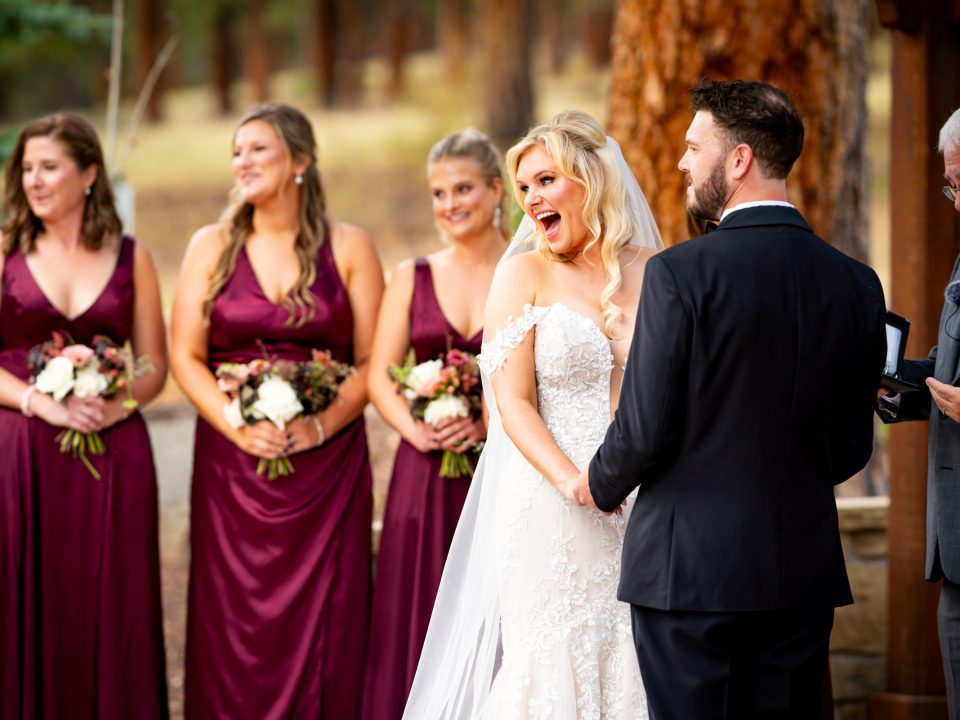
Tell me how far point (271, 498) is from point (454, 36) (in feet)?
73.3

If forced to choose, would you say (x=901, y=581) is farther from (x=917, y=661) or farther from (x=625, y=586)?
(x=625, y=586)

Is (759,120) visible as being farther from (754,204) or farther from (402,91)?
(402,91)

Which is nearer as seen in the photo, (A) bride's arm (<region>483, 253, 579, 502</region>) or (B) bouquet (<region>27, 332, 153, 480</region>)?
(A) bride's arm (<region>483, 253, 579, 502</region>)

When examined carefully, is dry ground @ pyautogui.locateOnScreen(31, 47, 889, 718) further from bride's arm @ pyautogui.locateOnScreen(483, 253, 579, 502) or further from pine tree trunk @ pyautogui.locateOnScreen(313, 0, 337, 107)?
bride's arm @ pyautogui.locateOnScreen(483, 253, 579, 502)

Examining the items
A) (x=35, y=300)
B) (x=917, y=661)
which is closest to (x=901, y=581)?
(x=917, y=661)

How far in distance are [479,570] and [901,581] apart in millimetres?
2351

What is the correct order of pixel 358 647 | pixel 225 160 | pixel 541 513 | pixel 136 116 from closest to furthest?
pixel 541 513
pixel 358 647
pixel 136 116
pixel 225 160

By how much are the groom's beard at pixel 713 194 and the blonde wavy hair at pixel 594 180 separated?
713 mm

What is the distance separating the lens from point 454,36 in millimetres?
26281

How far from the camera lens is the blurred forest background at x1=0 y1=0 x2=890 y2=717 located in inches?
260

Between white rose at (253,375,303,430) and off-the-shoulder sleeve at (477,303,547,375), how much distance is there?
132 centimetres

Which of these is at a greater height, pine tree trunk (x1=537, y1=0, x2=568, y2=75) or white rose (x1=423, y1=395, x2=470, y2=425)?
Answer: pine tree trunk (x1=537, y1=0, x2=568, y2=75)

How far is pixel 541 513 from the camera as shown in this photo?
13.0ft

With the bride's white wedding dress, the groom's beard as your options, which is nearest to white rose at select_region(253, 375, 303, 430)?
the bride's white wedding dress
